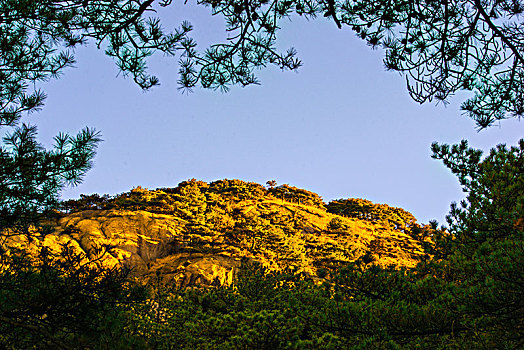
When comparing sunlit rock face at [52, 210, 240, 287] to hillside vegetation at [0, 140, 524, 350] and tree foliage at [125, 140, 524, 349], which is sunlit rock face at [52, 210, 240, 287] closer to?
hillside vegetation at [0, 140, 524, 350]

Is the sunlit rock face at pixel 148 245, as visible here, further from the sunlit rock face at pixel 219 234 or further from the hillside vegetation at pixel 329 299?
the hillside vegetation at pixel 329 299

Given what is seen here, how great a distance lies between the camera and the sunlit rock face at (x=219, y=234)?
41.9 feet

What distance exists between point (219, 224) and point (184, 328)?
8957 millimetres

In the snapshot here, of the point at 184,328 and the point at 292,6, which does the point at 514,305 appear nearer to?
the point at 292,6

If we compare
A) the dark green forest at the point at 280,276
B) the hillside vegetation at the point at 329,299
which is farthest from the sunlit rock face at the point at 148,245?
the dark green forest at the point at 280,276

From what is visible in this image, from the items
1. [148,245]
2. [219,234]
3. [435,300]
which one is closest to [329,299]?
[435,300]

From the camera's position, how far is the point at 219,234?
48.4 feet

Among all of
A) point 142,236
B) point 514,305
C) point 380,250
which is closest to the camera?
point 514,305

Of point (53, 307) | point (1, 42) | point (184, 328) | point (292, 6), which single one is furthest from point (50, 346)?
point (292, 6)

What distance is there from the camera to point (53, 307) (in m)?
4.27

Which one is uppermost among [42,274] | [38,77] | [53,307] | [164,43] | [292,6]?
[292,6]

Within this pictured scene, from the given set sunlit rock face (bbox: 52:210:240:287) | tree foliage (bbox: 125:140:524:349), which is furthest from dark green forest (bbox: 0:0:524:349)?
sunlit rock face (bbox: 52:210:240:287)

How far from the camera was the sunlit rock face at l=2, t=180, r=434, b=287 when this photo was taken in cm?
1276

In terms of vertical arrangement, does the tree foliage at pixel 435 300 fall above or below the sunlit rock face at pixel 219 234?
below
